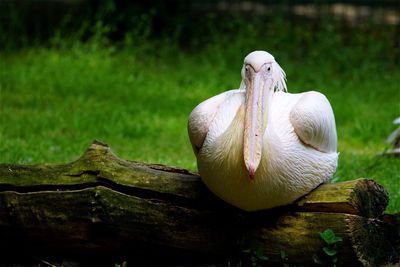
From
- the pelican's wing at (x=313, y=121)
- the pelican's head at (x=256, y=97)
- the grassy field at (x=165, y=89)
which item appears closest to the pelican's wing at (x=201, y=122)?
the pelican's head at (x=256, y=97)

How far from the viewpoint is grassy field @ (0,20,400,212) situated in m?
7.67

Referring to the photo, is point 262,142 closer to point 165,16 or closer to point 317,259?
point 317,259

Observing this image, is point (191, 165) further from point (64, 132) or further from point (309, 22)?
point (309, 22)

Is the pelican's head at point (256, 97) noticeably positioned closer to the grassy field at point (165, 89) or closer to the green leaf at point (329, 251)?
the green leaf at point (329, 251)

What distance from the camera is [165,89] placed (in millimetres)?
10242

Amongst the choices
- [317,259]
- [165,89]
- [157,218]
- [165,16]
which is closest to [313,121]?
[317,259]

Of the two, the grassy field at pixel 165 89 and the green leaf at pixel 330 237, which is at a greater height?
the grassy field at pixel 165 89

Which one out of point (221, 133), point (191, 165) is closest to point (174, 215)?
point (221, 133)

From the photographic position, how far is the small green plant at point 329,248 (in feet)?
14.3

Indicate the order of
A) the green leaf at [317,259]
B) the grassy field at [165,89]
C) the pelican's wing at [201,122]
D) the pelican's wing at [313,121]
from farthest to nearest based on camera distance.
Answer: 1. the grassy field at [165,89]
2. the pelican's wing at [201,122]
3. the pelican's wing at [313,121]
4. the green leaf at [317,259]

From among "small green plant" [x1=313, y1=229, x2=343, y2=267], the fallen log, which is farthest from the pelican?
"small green plant" [x1=313, y1=229, x2=343, y2=267]

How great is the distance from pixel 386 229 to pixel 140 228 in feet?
4.27

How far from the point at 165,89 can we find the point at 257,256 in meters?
5.87

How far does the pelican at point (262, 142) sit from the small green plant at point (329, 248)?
0.26m
